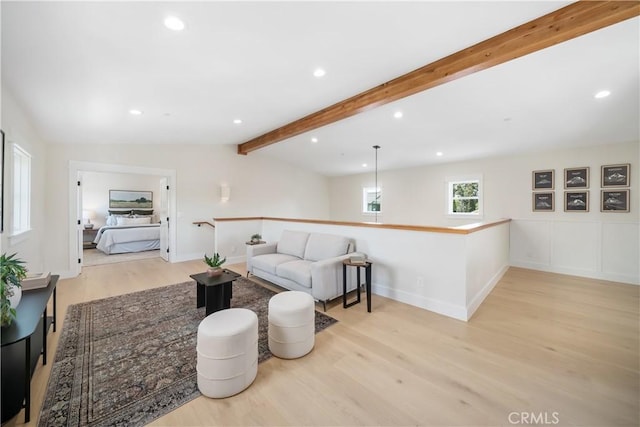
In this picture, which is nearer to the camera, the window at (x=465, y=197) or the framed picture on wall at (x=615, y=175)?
the framed picture on wall at (x=615, y=175)

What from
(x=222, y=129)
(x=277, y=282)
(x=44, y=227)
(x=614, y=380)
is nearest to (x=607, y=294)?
(x=614, y=380)

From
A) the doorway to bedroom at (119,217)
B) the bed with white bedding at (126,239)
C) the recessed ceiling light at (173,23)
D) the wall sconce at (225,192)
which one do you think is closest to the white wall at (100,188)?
the doorway to bedroom at (119,217)

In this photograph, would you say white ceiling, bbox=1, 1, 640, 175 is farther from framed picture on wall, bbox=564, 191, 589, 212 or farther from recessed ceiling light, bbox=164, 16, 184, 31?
framed picture on wall, bbox=564, 191, 589, 212

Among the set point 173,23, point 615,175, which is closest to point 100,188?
point 173,23

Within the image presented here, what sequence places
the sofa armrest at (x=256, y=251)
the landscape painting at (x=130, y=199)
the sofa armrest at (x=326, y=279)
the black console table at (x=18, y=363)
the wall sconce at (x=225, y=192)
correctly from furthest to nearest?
the landscape painting at (x=130, y=199), the wall sconce at (x=225, y=192), the sofa armrest at (x=256, y=251), the sofa armrest at (x=326, y=279), the black console table at (x=18, y=363)

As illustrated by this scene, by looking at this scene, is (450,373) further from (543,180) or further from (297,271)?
(543,180)

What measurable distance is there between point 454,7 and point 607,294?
4.42m

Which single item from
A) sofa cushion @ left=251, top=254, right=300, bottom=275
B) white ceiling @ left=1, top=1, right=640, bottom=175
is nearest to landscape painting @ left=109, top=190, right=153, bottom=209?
white ceiling @ left=1, top=1, right=640, bottom=175

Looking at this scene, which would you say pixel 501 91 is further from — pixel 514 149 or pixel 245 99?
pixel 245 99

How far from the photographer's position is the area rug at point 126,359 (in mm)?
1620

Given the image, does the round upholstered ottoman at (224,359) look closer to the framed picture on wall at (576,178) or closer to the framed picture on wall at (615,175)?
the framed picture on wall at (576,178)

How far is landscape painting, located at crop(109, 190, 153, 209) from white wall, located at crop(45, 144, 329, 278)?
155 inches

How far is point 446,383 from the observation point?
1.86 meters

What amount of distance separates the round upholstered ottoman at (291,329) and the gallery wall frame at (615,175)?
17.9 feet
